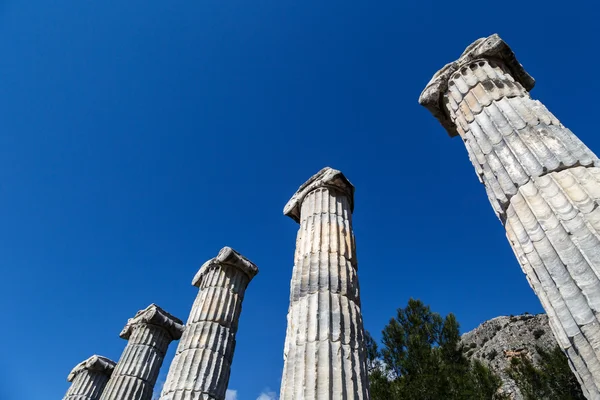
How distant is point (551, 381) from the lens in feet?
66.2

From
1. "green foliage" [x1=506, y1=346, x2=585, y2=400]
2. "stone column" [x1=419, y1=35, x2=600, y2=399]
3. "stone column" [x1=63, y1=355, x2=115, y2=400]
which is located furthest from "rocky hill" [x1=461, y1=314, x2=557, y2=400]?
"stone column" [x1=419, y1=35, x2=600, y2=399]

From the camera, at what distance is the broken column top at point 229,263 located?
36.0ft

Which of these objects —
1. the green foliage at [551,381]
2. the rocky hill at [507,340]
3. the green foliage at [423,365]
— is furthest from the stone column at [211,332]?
the rocky hill at [507,340]

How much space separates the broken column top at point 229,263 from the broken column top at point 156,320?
7.27 ft

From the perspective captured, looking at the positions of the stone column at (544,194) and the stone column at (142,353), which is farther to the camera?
the stone column at (142,353)

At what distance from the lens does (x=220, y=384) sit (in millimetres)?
8672

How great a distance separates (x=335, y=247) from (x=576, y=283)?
4426mm

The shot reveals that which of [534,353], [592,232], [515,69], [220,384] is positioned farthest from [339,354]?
[534,353]

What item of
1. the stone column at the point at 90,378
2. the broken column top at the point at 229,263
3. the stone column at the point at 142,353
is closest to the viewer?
the stone column at the point at 142,353

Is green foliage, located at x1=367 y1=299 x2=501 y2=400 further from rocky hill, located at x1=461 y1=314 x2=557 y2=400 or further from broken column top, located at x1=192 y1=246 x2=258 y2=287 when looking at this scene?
broken column top, located at x1=192 y1=246 x2=258 y2=287

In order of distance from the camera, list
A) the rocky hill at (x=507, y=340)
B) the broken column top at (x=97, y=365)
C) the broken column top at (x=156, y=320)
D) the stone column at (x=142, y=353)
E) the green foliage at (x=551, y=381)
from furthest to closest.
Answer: the rocky hill at (x=507, y=340) → the green foliage at (x=551, y=381) → the broken column top at (x=97, y=365) → the broken column top at (x=156, y=320) → the stone column at (x=142, y=353)

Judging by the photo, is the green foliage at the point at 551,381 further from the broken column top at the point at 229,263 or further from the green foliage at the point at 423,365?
the broken column top at the point at 229,263

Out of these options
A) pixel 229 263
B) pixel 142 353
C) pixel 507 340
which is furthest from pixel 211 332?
pixel 507 340

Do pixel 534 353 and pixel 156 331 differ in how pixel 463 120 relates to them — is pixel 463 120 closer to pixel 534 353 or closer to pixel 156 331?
pixel 156 331
